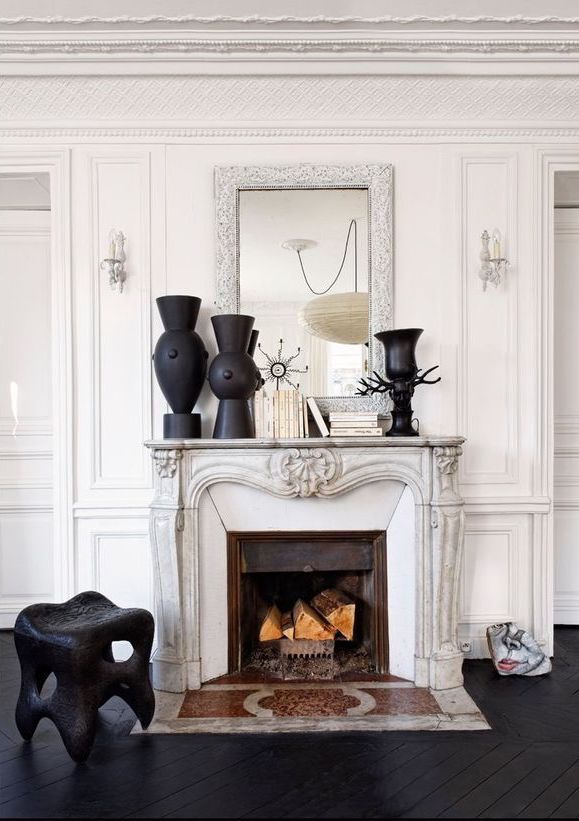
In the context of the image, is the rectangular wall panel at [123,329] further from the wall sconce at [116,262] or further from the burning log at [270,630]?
the burning log at [270,630]

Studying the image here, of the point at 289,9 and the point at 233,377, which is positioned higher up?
the point at 289,9

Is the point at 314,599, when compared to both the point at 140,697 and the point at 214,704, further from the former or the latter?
the point at 140,697

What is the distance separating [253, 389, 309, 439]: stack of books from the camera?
117 inches

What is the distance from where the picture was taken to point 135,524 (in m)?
3.17

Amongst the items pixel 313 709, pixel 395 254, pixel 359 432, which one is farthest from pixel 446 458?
pixel 313 709

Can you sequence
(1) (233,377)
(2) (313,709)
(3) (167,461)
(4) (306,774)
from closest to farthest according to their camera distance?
(4) (306,774)
(2) (313,709)
(3) (167,461)
(1) (233,377)

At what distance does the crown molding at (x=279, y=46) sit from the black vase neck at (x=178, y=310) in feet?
4.02

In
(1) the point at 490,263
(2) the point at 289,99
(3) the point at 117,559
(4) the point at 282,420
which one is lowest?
(3) the point at 117,559

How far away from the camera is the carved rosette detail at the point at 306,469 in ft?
Result: 9.23

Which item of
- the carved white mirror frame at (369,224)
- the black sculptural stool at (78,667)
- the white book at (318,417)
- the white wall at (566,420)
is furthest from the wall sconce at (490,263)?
the black sculptural stool at (78,667)

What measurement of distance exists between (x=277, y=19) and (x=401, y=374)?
1772 millimetres

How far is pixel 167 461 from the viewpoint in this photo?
2793mm

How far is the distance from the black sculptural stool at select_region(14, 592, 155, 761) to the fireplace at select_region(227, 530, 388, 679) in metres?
0.59

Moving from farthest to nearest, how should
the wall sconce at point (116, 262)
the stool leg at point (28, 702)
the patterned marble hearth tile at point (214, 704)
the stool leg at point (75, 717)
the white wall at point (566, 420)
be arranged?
the white wall at point (566, 420) < the wall sconce at point (116, 262) < the patterned marble hearth tile at point (214, 704) < the stool leg at point (28, 702) < the stool leg at point (75, 717)
